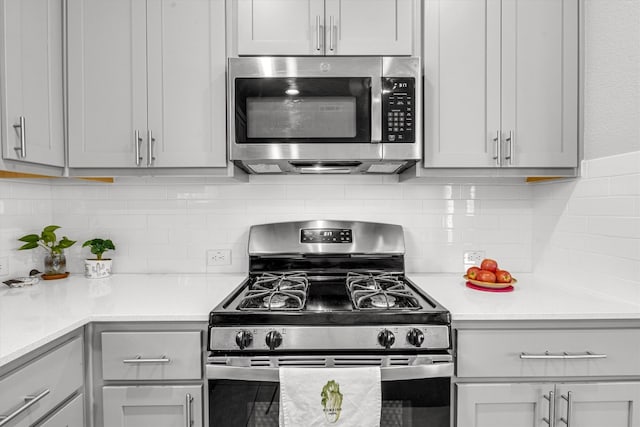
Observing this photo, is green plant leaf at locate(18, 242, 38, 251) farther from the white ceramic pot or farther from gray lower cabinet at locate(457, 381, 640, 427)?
gray lower cabinet at locate(457, 381, 640, 427)

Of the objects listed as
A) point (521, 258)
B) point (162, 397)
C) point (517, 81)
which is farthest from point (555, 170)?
point (162, 397)

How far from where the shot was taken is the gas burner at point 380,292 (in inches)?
55.6

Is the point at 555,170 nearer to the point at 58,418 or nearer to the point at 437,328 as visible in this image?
the point at 437,328

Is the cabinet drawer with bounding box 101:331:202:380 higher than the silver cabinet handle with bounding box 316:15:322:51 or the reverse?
the reverse

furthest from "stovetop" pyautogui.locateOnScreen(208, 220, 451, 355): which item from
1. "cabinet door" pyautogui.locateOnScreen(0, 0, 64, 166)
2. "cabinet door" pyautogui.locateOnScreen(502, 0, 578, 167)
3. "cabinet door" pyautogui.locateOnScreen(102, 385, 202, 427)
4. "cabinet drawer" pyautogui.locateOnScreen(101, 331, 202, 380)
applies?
"cabinet door" pyautogui.locateOnScreen(0, 0, 64, 166)

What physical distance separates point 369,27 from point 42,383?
179 centimetres

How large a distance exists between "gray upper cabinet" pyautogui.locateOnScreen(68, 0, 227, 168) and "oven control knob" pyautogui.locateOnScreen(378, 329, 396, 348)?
1019mm

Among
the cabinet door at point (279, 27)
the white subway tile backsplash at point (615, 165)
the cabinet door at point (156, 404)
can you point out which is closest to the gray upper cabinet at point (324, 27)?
the cabinet door at point (279, 27)

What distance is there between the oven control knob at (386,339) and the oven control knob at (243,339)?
0.45 metres

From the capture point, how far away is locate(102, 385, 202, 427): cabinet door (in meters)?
1.32

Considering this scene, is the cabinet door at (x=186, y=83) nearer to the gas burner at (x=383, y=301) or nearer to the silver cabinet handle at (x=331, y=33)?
the silver cabinet handle at (x=331, y=33)

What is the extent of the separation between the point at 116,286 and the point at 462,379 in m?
1.56

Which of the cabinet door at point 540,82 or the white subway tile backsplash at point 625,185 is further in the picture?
the cabinet door at point 540,82

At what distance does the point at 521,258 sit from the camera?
2.08m
